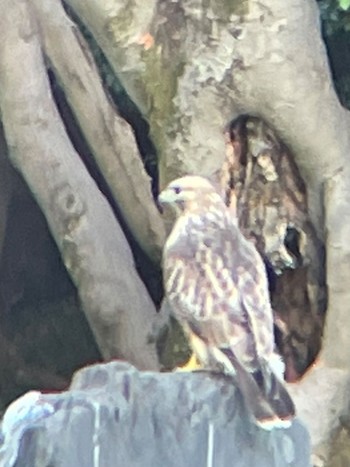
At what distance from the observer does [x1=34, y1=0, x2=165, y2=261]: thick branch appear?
11.5 ft

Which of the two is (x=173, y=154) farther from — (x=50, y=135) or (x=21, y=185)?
(x=21, y=185)

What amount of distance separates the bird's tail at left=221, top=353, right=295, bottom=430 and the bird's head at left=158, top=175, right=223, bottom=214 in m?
0.51

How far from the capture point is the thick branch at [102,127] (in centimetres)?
350

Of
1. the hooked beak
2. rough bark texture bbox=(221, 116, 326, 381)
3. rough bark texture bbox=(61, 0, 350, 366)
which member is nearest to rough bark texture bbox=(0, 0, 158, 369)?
rough bark texture bbox=(61, 0, 350, 366)

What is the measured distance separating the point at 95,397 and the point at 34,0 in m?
1.59

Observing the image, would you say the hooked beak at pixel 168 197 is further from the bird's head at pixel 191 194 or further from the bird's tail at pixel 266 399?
the bird's tail at pixel 266 399

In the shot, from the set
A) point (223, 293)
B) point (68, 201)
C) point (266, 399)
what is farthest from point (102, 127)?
point (266, 399)

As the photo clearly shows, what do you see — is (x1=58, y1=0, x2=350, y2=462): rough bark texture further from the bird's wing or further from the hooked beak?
the bird's wing

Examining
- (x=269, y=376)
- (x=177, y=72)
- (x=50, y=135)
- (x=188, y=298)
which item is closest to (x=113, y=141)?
(x=50, y=135)

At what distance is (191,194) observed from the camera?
282 centimetres

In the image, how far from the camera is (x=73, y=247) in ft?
11.4

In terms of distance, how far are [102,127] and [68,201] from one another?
9.2 inches

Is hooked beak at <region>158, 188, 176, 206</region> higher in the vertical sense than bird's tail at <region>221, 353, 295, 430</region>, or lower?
higher

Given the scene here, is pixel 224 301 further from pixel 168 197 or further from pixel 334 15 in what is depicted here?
pixel 334 15
